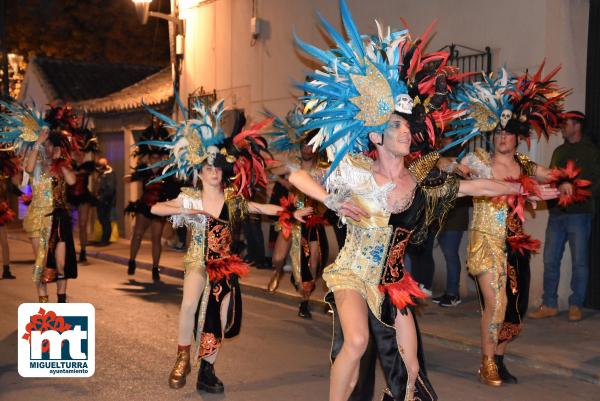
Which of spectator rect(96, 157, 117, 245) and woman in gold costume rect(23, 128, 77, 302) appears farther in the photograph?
spectator rect(96, 157, 117, 245)

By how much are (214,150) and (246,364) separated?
219cm

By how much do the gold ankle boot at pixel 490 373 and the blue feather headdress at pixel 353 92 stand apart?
2.71 metres

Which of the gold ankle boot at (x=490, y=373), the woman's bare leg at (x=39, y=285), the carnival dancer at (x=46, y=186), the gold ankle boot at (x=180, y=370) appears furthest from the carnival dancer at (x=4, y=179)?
the gold ankle boot at (x=490, y=373)

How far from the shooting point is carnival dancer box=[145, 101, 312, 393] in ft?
22.8

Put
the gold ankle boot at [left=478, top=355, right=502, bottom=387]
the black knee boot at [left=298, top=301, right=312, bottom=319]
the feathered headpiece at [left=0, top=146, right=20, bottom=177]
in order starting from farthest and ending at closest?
1. the feathered headpiece at [left=0, top=146, right=20, bottom=177]
2. the black knee boot at [left=298, top=301, right=312, bottom=319]
3. the gold ankle boot at [left=478, top=355, right=502, bottom=387]

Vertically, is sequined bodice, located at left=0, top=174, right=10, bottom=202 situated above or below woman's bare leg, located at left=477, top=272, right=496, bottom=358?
above

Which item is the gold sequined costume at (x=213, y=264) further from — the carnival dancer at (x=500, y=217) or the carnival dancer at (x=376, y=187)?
the carnival dancer at (x=500, y=217)

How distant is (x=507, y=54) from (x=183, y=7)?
10385 millimetres

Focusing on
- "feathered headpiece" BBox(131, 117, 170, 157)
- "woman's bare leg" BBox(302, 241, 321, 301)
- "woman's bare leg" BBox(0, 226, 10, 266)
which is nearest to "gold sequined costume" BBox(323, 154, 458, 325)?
"woman's bare leg" BBox(302, 241, 321, 301)

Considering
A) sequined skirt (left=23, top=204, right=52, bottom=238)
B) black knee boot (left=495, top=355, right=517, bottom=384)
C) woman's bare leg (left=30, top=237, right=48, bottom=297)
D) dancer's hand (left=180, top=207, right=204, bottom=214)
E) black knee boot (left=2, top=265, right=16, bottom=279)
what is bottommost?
black knee boot (left=2, top=265, right=16, bottom=279)

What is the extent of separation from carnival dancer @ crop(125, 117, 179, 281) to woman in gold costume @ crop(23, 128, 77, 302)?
94.1 inches

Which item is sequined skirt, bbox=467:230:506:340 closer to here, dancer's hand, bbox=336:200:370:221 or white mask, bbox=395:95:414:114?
white mask, bbox=395:95:414:114

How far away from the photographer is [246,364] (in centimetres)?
794

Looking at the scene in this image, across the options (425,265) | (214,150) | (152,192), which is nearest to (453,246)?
(425,265)
